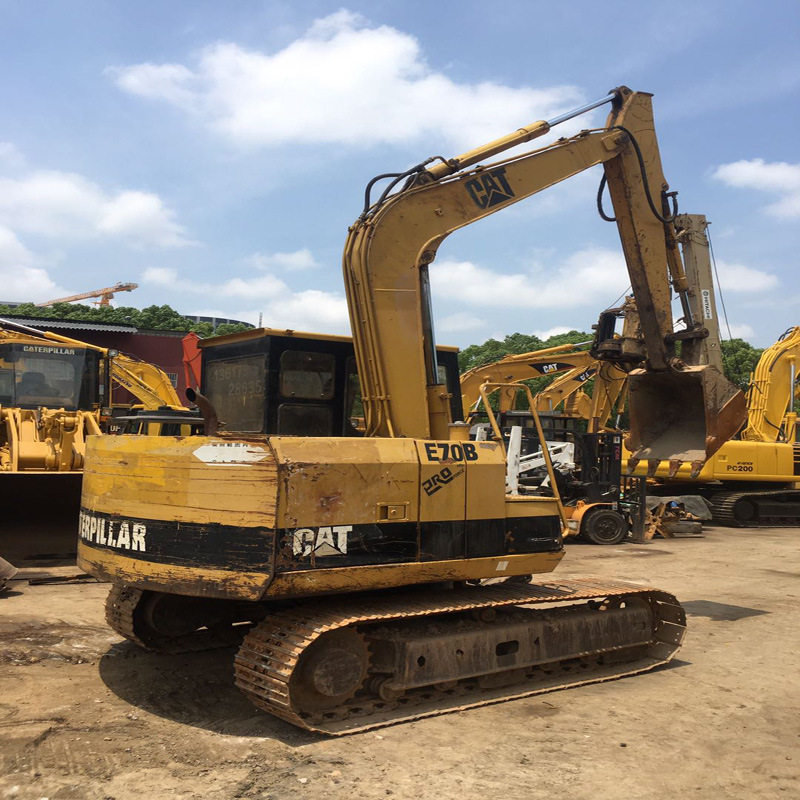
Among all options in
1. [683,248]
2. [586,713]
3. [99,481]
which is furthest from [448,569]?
[683,248]

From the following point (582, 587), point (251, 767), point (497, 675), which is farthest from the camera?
point (582, 587)

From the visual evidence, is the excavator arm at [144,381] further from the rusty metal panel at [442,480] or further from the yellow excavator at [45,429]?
the rusty metal panel at [442,480]

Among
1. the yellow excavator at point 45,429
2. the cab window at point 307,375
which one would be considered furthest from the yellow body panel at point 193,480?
the yellow excavator at point 45,429

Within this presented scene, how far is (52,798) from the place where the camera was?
3.99 meters

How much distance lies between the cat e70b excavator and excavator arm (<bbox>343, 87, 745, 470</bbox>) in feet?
0.06

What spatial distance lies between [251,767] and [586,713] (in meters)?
2.25

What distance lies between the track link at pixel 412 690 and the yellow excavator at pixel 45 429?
224 inches

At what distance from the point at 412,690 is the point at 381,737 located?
590 millimetres

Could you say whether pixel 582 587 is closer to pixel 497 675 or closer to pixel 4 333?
pixel 497 675

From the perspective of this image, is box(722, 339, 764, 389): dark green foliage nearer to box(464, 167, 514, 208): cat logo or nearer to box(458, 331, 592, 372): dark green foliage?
box(458, 331, 592, 372): dark green foliage

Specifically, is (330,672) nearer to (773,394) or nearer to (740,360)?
(773,394)

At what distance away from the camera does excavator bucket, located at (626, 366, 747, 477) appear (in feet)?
24.4

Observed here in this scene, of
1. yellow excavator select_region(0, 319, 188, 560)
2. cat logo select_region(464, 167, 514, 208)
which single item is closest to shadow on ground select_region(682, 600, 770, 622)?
cat logo select_region(464, 167, 514, 208)

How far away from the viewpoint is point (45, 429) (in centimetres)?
1071
